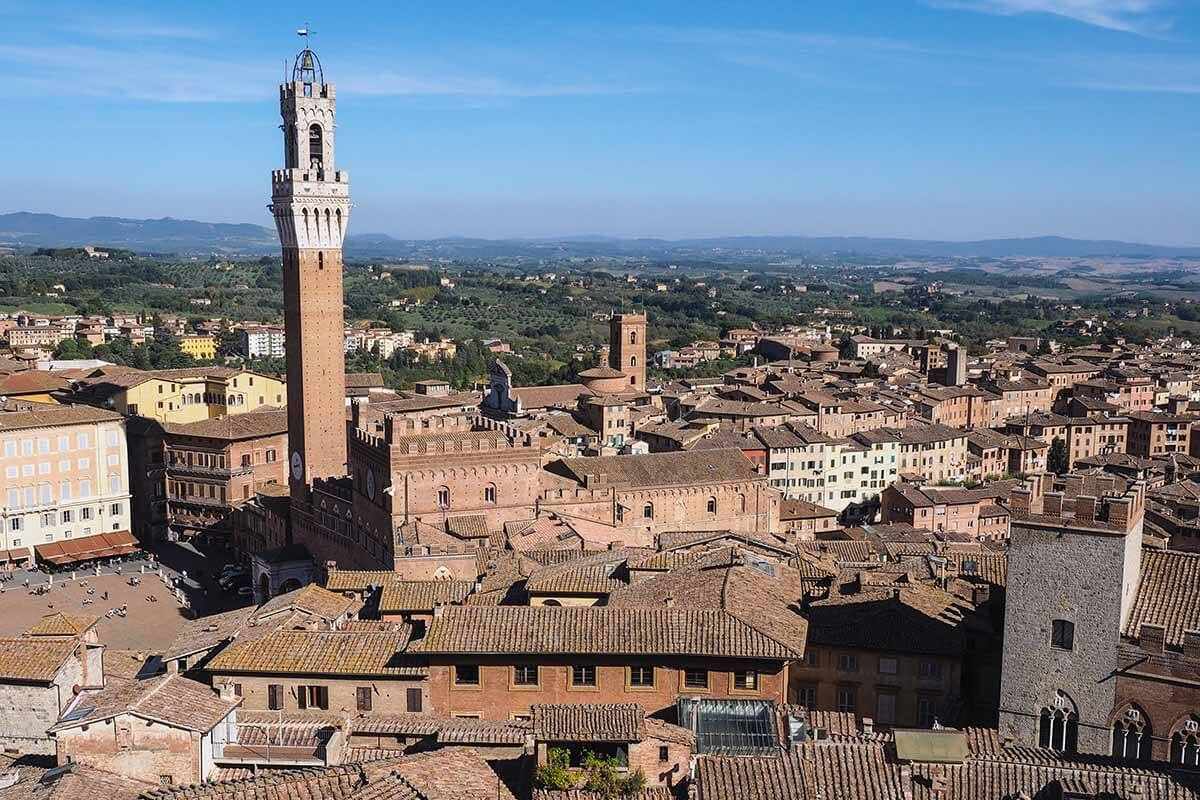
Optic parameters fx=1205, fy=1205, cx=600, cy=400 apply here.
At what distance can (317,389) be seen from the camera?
50312 millimetres

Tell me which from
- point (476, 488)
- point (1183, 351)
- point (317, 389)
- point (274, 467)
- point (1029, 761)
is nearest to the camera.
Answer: point (1029, 761)

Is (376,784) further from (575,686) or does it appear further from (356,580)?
(356,580)

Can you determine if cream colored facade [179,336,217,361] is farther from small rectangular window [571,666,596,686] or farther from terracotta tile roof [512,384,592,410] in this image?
small rectangular window [571,666,596,686]

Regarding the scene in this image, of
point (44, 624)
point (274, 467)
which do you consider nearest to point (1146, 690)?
point (44, 624)

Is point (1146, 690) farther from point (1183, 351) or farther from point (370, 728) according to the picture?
point (1183, 351)

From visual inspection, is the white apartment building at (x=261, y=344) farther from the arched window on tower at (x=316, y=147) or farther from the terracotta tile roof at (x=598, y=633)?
the terracotta tile roof at (x=598, y=633)

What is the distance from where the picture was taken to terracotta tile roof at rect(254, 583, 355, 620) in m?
25.2

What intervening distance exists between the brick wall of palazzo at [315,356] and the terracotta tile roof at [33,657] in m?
28.5

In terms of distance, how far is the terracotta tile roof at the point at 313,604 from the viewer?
25.2 m

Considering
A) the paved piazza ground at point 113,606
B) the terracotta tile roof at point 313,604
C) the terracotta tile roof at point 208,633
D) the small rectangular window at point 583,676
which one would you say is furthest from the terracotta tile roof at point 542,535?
the small rectangular window at point 583,676

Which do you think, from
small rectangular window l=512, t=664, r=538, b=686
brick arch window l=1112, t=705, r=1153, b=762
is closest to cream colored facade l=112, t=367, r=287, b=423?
small rectangular window l=512, t=664, r=538, b=686

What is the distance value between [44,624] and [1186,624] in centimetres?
2049

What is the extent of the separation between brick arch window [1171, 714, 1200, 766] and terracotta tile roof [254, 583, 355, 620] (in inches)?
628

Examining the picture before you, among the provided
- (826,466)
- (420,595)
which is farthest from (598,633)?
(826,466)
